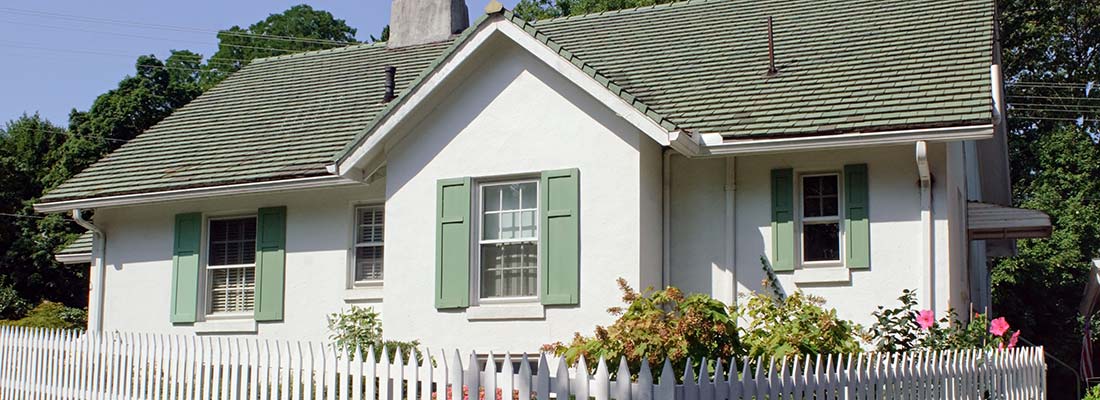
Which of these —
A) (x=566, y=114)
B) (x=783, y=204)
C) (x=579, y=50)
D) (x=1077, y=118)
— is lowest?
(x=783, y=204)

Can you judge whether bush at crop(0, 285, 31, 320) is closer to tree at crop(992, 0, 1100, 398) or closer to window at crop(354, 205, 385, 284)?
window at crop(354, 205, 385, 284)

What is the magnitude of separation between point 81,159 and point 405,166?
886 inches

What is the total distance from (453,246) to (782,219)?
Result: 145 inches

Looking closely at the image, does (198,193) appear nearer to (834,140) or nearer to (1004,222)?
(834,140)

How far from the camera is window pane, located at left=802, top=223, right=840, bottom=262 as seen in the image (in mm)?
13227

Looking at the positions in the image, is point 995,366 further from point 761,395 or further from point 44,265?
point 44,265

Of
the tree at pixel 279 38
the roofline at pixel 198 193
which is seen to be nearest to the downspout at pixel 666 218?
the roofline at pixel 198 193

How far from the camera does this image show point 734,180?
13.6 meters

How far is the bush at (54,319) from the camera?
24.7 metres

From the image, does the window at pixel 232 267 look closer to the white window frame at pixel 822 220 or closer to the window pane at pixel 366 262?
the window pane at pixel 366 262

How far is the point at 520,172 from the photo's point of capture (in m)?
13.7

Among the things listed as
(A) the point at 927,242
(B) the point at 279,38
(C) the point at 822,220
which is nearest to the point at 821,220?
(C) the point at 822,220

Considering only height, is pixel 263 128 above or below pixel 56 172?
below

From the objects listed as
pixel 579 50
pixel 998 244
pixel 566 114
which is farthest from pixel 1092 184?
pixel 566 114
